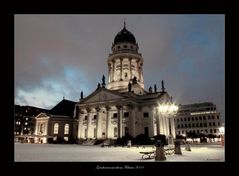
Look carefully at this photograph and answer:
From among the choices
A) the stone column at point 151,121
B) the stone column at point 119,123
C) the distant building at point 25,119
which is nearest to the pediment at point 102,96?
the stone column at point 119,123

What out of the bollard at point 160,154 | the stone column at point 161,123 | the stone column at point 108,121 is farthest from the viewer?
the stone column at point 108,121

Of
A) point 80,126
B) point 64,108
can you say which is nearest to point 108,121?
point 80,126

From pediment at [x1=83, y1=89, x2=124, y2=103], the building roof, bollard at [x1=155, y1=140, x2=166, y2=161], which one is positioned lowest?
bollard at [x1=155, y1=140, x2=166, y2=161]

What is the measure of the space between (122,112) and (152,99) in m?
6.75

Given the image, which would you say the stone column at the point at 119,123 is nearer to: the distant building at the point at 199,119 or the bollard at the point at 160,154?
the bollard at the point at 160,154

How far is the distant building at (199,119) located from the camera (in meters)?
80.9

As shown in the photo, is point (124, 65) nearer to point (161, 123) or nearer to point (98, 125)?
point (98, 125)

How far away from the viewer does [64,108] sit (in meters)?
62.4

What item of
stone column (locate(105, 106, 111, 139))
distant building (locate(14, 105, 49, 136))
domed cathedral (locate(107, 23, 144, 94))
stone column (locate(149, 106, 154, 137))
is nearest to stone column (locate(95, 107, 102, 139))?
stone column (locate(105, 106, 111, 139))

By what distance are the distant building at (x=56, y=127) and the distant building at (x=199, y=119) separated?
1781 inches

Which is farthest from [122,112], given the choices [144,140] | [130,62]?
[130,62]

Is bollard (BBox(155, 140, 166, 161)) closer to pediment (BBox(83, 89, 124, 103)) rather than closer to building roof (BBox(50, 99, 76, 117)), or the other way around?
pediment (BBox(83, 89, 124, 103))

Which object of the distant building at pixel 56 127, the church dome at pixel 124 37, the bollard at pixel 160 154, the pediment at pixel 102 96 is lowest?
the distant building at pixel 56 127

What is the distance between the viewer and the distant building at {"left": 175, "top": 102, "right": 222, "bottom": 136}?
265 ft
